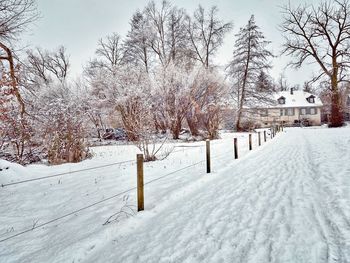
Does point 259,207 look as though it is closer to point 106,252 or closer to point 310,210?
point 310,210

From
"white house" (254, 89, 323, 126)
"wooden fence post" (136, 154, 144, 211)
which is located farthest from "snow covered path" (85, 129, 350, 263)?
"white house" (254, 89, 323, 126)

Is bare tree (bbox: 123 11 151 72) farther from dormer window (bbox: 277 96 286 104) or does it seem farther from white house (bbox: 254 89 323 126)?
dormer window (bbox: 277 96 286 104)

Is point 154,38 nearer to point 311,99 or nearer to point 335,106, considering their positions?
point 335,106

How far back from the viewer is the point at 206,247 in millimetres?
2818

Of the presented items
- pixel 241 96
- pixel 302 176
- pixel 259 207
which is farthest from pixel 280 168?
pixel 241 96

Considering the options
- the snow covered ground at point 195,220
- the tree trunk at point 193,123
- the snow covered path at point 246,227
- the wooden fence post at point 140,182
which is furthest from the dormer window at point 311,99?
the wooden fence post at point 140,182

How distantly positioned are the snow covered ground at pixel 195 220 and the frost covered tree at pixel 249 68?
2579cm

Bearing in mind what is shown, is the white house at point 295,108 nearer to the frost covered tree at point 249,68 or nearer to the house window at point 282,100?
the house window at point 282,100

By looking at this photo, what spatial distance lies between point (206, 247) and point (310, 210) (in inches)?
77.4

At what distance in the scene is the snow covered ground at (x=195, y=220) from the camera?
2723 mm

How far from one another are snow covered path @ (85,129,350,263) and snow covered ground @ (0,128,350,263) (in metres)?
0.01

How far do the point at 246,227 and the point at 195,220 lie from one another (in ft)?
2.65

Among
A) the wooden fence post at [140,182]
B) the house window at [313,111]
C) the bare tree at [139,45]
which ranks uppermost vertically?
the bare tree at [139,45]

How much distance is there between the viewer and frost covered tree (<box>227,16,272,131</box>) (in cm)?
3117
